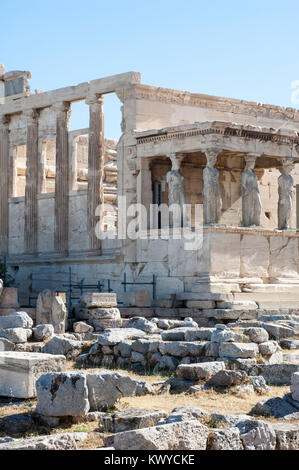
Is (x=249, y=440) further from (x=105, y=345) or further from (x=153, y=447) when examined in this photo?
(x=105, y=345)

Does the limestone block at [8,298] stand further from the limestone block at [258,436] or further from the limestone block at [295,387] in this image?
the limestone block at [258,436]

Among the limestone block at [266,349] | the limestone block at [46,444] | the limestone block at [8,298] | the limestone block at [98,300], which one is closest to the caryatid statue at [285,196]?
the limestone block at [98,300]

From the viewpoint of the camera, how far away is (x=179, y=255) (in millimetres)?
18469

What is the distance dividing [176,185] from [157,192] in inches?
55.9

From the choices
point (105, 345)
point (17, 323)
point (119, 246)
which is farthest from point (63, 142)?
point (105, 345)

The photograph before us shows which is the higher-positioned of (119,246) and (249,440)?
(119,246)

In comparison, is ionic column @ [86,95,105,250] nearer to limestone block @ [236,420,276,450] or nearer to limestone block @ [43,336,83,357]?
limestone block @ [43,336,83,357]

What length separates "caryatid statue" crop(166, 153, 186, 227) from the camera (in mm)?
18906

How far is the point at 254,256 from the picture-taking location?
61.5 ft

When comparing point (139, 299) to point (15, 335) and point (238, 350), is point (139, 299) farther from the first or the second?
point (238, 350)

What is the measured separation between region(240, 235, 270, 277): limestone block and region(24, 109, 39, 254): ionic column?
20.6 ft

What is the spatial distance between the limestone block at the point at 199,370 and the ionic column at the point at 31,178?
483 inches

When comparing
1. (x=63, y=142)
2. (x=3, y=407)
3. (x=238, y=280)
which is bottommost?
(x=3, y=407)
